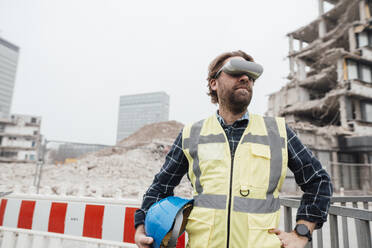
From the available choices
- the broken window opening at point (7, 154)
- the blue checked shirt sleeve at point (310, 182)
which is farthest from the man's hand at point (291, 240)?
the broken window opening at point (7, 154)

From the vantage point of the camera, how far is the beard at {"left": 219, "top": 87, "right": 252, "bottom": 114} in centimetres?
156

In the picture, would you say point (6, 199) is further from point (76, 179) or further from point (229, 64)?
point (76, 179)

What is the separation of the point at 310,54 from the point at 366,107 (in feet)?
31.2

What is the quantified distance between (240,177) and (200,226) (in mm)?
368

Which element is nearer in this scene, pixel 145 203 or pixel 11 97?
pixel 145 203

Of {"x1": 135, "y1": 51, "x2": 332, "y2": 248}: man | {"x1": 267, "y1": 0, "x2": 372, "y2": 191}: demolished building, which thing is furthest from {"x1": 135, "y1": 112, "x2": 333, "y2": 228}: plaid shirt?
{"x1": 267, "y1": 0, "x2": 372, "y2": 191}: demolished building

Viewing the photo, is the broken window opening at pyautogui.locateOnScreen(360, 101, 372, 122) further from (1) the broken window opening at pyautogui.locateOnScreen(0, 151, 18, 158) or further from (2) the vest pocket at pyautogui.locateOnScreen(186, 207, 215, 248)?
(1) the broken window opening at pyautogui.locateOnScreen(0, 151, 18, 158)

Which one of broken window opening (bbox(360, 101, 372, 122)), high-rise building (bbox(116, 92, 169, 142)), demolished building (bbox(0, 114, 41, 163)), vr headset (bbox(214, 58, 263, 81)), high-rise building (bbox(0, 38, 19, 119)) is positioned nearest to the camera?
vr headset (bbox(214, 58, 263, 81))

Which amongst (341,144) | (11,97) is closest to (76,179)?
(341,144)

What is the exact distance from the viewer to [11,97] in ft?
461

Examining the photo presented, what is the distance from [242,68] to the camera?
1.53 metres

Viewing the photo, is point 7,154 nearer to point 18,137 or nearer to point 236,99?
point 18,137

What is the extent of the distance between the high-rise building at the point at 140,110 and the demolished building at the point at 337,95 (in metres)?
60.2

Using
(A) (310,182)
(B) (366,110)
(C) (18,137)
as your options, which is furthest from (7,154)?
(A) (310,182)
